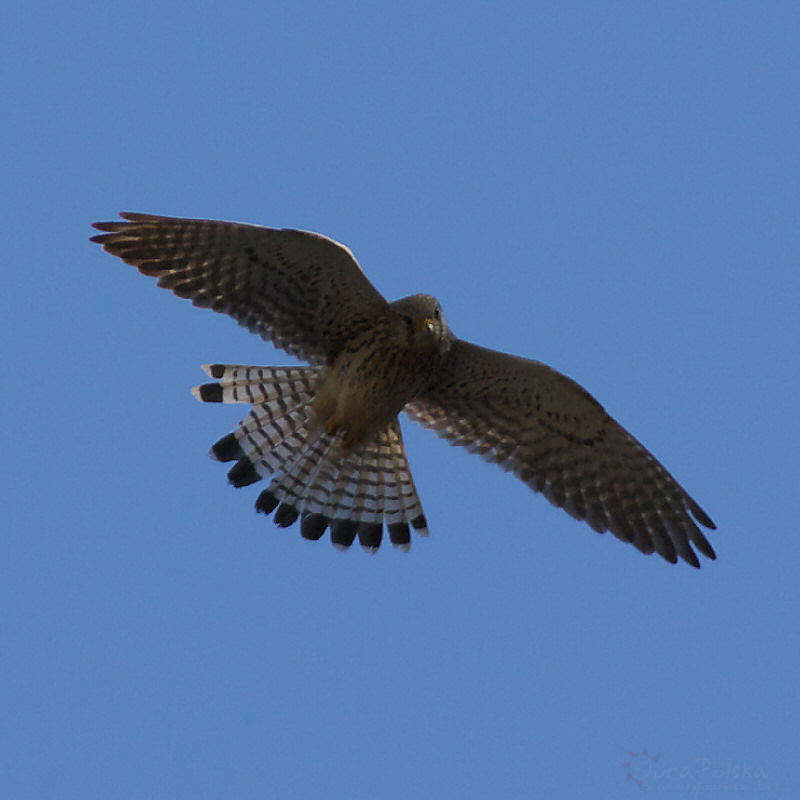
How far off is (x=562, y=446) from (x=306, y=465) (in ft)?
6.35

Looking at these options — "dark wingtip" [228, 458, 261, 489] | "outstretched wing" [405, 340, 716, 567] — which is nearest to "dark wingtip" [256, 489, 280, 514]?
"dark wingtip" [228, 458, 261, 489]

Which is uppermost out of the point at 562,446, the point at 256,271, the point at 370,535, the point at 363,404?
the point at 562,446

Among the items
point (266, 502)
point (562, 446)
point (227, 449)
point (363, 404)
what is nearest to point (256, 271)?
point (363, 404)

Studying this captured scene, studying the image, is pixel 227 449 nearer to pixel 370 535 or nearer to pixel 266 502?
pixel 266 502

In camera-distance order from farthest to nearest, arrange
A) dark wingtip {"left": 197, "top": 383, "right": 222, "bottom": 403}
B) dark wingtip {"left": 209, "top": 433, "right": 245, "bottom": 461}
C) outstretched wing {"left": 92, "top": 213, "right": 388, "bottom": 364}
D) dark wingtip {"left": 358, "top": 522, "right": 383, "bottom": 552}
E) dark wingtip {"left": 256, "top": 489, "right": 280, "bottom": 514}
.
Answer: dark wingtip {"left": 358, "top": 522, "right": 383, "bottom": 552} → dark wingtip {"left": 256, "top": 489, "right": 280, "bottom": 514} → dark wingtip {"left": 209, "top": 433, "right": 245, "bottom": 461} → dark wingtip {"left": 197, "top": 383, "right": 222, "bottom": 403} → outstretched wing {"left": 92, "top": 213, "right": 388, "bottom": 364}

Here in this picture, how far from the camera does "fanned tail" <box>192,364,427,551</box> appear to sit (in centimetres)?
899

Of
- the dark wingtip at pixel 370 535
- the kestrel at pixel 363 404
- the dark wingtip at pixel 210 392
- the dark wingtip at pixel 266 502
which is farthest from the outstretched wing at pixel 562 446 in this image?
the dark wingtip at pixel 210 392

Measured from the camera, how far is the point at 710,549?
29.6 feet

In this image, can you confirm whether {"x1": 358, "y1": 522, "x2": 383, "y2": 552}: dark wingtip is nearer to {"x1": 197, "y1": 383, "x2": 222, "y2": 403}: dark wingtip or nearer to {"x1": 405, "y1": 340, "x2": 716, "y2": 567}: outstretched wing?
{"x1": 405, "y1": 340, "x2": 716, "y2": 567}: outstretched wing

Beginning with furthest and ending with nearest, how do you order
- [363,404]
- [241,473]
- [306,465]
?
[306,465], [241,473], [363,404]

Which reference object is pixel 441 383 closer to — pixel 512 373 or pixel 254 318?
pixel 512 373

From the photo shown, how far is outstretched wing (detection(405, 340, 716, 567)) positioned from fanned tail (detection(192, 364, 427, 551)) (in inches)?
23.3

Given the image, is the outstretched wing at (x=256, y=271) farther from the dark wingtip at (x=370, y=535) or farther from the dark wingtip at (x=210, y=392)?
the dark wingtip at (x=370, y=535)

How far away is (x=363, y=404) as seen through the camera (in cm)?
876
